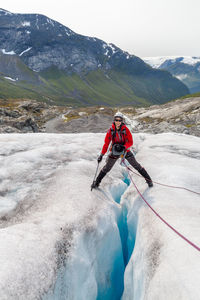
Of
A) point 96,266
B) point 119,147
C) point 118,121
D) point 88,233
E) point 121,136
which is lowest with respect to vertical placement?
point 96,266

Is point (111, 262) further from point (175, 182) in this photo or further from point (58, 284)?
point (175, 182)

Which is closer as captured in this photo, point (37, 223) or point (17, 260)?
point (17, 260)

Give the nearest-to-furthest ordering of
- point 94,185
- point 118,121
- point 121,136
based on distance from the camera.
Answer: point 118,121, point 121,136, point 94,185

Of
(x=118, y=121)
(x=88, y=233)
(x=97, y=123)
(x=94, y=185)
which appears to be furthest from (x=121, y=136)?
(x=97, y=123)

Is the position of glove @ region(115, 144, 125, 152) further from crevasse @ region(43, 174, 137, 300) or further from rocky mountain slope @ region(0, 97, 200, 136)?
rocky mountain slope @ region(0, 97, 200, 136)

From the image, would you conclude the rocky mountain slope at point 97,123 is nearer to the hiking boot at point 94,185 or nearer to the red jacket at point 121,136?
the hiking boot at point 94,185

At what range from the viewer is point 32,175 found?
35.4ft

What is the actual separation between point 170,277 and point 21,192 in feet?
25.3

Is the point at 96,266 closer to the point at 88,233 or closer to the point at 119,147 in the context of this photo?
the point at 88,233

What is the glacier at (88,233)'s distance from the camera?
189 inches

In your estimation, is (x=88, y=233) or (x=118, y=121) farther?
(x=118, y=121)

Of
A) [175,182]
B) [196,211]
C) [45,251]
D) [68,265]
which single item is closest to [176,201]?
[196,211]

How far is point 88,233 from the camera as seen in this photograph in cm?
686

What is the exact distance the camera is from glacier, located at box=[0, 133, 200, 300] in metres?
4.79
